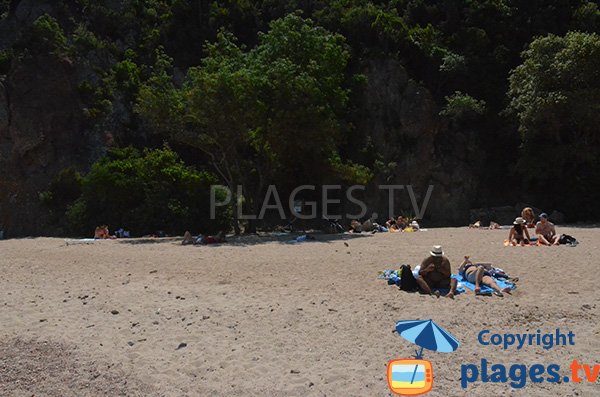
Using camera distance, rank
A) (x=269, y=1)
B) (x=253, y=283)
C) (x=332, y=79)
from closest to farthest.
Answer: (x=253, y=283), (x=332, y=79), (x=269, y=1)

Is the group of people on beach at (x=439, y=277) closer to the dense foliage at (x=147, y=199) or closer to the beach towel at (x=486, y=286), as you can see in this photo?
the beach towel at (x=486, y=286)

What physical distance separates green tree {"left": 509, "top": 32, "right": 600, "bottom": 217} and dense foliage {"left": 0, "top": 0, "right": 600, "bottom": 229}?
7 centimetres

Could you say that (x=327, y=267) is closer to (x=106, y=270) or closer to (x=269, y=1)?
(x=106, y=270)

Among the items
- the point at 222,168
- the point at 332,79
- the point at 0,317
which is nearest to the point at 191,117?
the point at 222,168

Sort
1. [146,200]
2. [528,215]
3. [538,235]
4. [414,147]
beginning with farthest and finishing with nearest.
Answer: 1. [414,147]
2. [146,200]
3. [528,215]
4. [538,235]

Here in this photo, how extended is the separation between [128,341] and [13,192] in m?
24.8

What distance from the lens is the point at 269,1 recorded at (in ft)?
122

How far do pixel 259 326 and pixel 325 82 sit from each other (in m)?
16.7

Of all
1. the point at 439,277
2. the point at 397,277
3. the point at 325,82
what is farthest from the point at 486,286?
the point at 325,82

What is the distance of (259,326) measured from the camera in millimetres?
6875

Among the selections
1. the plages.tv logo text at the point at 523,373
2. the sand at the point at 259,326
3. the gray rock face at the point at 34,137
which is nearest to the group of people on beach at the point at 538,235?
the sand at the point at 259,326

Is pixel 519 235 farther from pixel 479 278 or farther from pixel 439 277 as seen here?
pixel 439 277

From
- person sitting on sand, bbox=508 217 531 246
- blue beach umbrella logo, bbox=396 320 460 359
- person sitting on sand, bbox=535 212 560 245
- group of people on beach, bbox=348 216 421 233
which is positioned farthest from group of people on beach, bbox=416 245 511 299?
group of people on beach, bbox=348 216 421 233

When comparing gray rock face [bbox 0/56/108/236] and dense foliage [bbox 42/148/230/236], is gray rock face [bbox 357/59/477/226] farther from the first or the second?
gray rock face [bbox 0/56/108/236]
